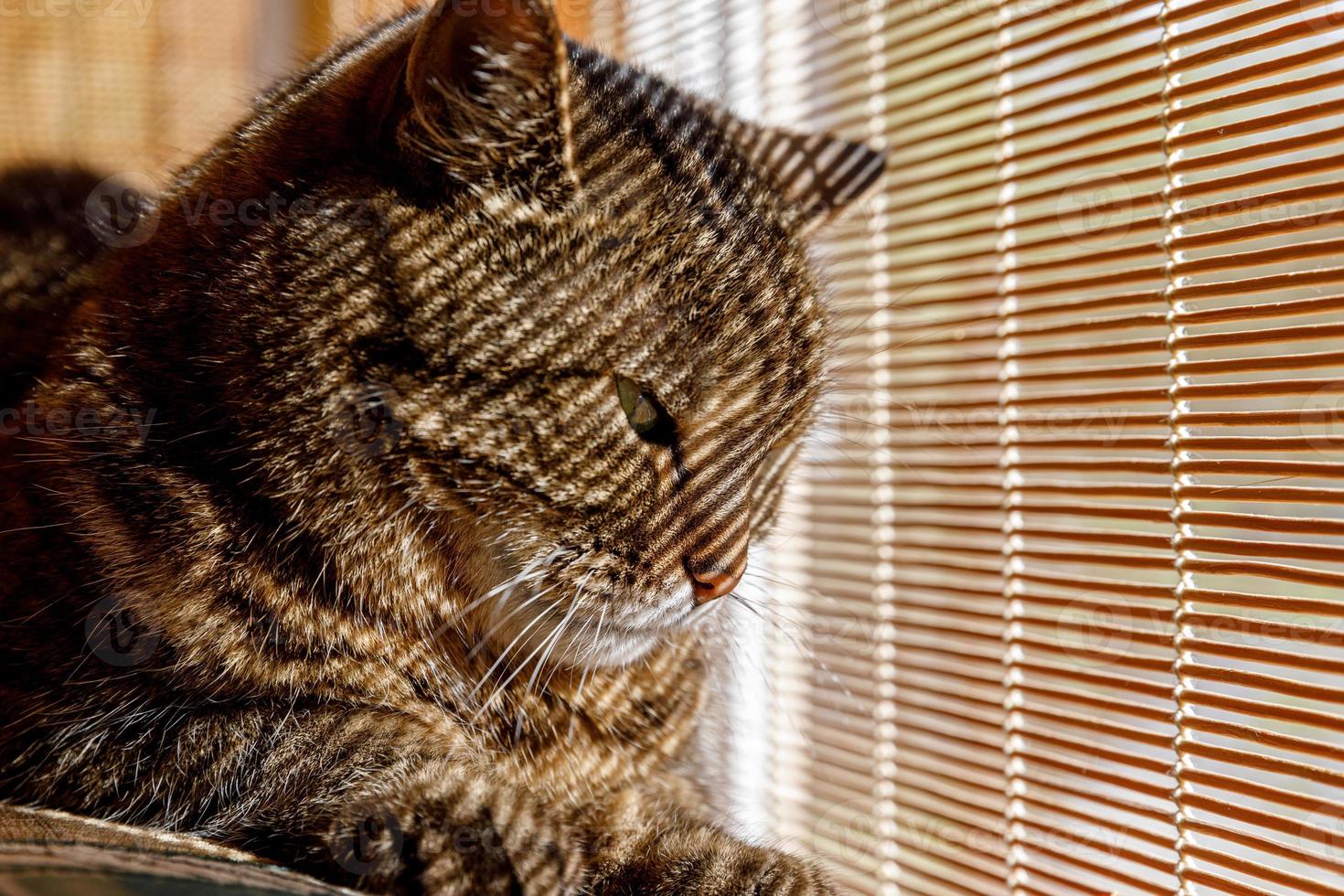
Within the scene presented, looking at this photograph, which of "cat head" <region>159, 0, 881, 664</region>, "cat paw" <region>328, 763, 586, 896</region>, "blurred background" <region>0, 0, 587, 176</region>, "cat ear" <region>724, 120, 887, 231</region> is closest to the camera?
"cat paw" <region>328, 763, 586, 896</region>

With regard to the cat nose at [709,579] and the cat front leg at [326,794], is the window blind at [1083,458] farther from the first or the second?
the cat front leg at [326,794]

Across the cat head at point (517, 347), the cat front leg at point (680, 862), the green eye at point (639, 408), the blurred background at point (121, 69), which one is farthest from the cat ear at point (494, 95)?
the blurred background at point (121, 69)

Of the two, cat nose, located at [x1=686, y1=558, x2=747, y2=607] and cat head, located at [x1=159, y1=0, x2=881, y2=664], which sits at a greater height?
cat head, located at [x1=159, y1=0, x2=881, y2=664]

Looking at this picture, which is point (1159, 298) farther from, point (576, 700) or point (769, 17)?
point (769, 17)

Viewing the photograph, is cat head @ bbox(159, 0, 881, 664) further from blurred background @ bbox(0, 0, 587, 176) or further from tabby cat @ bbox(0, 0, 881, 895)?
blurred background @ bbox(0, 0, 587, 176)

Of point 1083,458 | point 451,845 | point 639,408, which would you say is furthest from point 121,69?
point 1083,458

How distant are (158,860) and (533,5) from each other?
2.01 feet

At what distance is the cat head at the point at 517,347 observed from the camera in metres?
0.73

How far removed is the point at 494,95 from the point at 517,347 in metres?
0.20

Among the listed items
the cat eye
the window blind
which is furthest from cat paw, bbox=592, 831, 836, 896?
the cat eye

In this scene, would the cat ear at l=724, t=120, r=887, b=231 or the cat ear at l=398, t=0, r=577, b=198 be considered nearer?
the cat ear at l=398, t=0, r=577, b=198

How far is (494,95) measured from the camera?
70 cm

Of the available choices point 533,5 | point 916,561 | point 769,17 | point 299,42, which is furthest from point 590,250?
point 299,42

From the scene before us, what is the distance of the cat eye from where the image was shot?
0.77 metres
